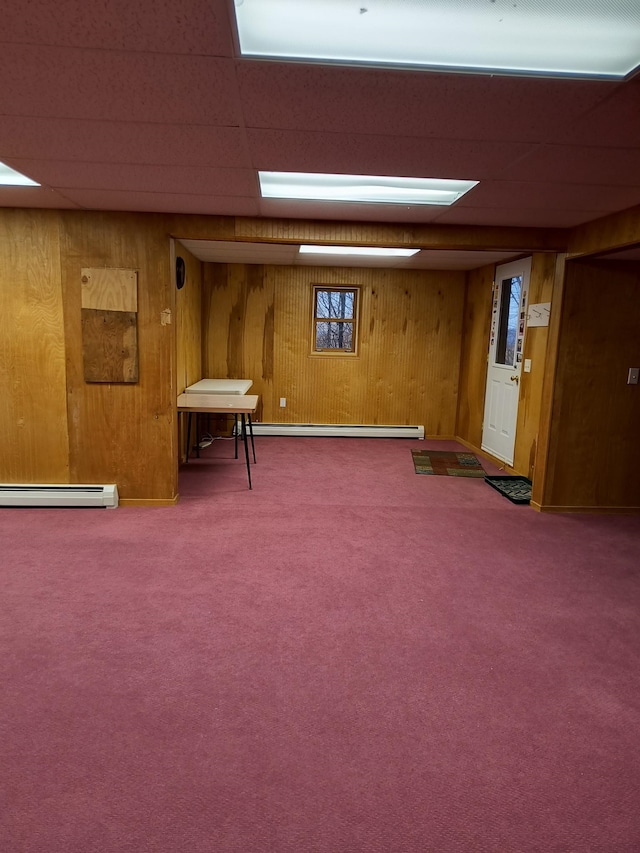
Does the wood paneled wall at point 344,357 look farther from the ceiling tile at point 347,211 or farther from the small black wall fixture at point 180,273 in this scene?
the ceiling tile at point 347,211

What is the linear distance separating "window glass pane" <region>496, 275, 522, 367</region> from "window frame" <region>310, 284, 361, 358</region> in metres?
1.87

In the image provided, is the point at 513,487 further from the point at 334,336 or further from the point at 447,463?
the point at 334,336

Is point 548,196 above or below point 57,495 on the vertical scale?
above

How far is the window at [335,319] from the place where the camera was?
7.21m

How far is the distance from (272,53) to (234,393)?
4.31 meters

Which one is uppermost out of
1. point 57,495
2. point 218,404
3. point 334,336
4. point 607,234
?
point 607,234

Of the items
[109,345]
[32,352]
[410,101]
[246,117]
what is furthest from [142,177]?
[32,352]

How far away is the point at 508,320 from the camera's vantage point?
19.6ft

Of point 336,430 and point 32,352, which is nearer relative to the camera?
point 32,352

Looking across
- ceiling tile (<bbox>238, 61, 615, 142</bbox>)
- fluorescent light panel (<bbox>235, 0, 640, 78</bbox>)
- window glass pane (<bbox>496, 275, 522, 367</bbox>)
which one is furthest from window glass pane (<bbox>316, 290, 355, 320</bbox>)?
fluorescent light panel (<bbox>235, 0, 640, 78</bbox>)

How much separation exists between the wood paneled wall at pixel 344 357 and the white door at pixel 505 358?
104cm

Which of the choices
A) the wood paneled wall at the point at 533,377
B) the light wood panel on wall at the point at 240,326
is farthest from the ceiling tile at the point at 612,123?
the light wood panel on wall at the point at 240,326

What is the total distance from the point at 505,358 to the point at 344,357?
6.84ft

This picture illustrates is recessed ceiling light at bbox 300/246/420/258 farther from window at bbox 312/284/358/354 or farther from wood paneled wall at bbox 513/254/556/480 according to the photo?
window at bbox 312/284/358/354
